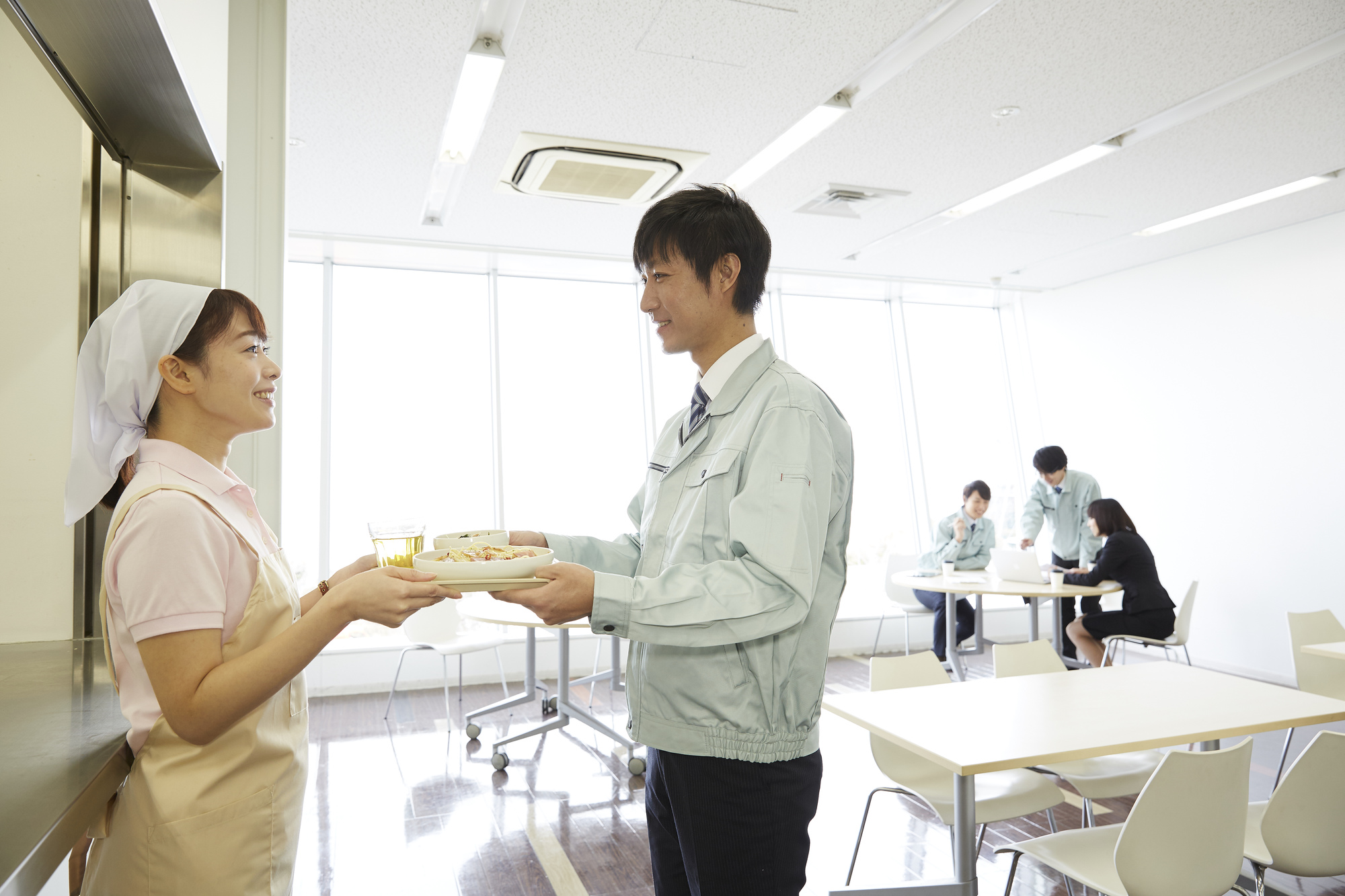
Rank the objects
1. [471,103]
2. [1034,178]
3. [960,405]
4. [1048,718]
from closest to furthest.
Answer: [1048,718]
[471,103]
[1034,178]
[960,405]

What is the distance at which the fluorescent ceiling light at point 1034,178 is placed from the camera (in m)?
4.26

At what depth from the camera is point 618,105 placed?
355cm

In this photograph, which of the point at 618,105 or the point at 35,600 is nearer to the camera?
the point at 35,600

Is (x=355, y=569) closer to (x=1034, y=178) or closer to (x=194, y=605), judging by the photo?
(x=194, y=605)

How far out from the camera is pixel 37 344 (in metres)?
1.60

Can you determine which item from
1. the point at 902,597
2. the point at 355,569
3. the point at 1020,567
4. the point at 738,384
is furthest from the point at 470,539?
the point at 902,597

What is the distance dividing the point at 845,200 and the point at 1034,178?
1.09 metres

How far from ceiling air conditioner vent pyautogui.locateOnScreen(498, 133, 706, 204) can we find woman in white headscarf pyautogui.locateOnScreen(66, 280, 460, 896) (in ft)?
9.61

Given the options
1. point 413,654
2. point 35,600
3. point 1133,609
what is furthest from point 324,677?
point 1133,609

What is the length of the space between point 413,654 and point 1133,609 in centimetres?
481

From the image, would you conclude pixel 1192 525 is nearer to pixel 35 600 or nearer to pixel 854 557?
pixel 854 557

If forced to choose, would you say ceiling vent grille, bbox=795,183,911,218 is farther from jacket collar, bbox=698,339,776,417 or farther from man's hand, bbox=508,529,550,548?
man's hand, bbox=508,529,550,548

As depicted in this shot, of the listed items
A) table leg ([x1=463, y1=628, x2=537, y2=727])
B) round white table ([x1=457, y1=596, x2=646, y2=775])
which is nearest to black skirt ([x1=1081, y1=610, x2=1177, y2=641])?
round white table ([x1=457, y1=596, x2=646, y2=775])

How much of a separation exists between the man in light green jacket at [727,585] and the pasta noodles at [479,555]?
106 millimetres
